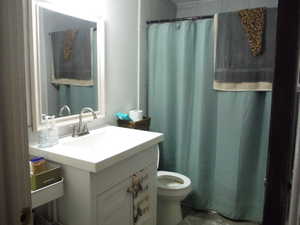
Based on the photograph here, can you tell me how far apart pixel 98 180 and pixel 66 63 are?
974mm

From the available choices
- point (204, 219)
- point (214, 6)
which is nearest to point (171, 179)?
point (204, 219)

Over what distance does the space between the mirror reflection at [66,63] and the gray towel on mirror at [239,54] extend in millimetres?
1100

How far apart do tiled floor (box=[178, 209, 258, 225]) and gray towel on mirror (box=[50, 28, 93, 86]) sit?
1.58 m

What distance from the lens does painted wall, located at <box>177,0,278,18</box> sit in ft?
8.80

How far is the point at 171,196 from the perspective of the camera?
7.38 feet

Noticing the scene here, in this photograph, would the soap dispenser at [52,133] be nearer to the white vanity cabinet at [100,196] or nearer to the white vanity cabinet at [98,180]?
the white vanity cabinet at [98,180]

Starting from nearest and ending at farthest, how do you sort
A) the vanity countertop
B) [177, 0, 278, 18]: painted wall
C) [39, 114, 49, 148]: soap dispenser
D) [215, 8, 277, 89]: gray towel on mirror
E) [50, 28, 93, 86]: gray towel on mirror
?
the vanity countertop, [39, 114, 49, 148]: soap dispenser, [50, 28, 93, 86]: gray towel on mirror, [215, 8, 277, 89]: gray towel on mirror, [177, 0, 278, 18]: painted wall

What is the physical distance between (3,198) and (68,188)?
3.47 feet

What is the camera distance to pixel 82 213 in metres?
1.51

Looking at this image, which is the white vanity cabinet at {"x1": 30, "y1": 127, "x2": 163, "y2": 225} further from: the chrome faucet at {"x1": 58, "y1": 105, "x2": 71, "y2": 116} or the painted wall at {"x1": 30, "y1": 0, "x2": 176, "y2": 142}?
the painted wall at {"x1": 30, "y1": 0, "x2": 176, "y2": 142}

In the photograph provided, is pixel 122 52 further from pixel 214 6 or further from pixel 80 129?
pixel 214 6

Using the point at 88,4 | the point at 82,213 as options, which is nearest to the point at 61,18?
the point at 88,4

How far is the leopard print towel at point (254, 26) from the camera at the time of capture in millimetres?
2102

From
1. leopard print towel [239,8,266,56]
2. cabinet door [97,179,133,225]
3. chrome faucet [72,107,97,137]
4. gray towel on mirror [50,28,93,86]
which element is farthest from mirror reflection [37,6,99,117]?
leopard print towel [239,8,266,56]
